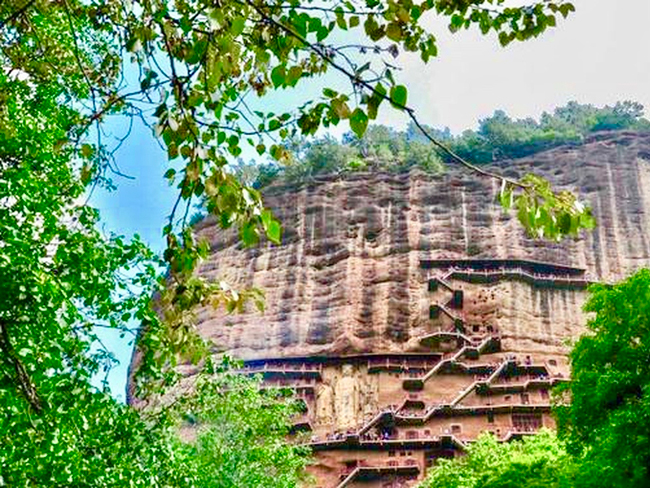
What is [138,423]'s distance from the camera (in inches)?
320

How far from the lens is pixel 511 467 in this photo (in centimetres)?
1794

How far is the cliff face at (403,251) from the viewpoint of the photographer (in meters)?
39.7

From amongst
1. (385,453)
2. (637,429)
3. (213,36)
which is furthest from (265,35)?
(385,453)

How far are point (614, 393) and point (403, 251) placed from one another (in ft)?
97.1

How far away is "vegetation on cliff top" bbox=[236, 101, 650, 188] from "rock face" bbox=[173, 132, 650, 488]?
1.48m

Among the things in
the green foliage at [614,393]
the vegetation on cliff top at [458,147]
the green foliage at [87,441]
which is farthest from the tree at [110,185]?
the vegetation on cliff top at [458,147]

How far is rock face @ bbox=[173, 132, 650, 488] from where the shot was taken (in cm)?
3481

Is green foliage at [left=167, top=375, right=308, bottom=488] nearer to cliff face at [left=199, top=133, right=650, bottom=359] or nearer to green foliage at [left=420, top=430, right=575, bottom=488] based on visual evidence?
green foliage at [left=420, top=430, right=575, bottom=488]

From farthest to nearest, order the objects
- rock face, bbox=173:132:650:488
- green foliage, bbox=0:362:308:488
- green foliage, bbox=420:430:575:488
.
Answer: rock face, bbox=173:132:650:488
green foliage, bbox=420:430:575:488
green foliage, bbox=0:362:308:488

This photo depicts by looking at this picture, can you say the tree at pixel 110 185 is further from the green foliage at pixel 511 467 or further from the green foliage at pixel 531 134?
the green foliage at pixel 531 134

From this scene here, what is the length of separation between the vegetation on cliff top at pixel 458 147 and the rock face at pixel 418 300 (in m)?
1.48

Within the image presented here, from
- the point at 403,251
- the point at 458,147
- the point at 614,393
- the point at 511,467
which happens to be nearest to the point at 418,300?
the point at 403,251

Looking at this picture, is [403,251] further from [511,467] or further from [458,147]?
[511,467]

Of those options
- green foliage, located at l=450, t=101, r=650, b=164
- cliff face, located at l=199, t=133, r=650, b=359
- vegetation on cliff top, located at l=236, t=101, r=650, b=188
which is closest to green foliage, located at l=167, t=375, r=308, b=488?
cliff face, located at l=199, t=133, r=650, b=359
